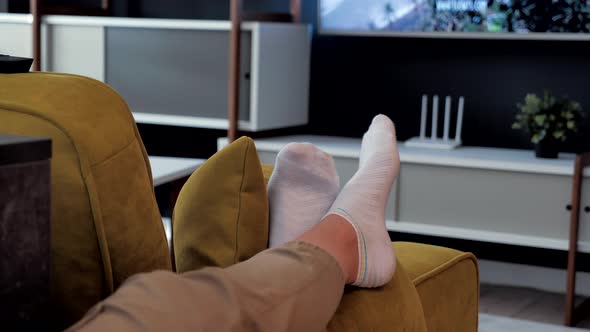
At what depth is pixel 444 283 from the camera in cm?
146

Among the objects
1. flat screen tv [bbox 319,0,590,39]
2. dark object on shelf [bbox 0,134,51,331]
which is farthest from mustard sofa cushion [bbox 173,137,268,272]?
flat screen tv [bbox 319,0,590,39]

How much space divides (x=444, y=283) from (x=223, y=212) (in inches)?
18.8

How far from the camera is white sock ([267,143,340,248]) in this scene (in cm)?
122

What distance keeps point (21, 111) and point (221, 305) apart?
30cm

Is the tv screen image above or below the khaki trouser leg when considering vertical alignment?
above

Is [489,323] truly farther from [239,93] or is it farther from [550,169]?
[239,93]

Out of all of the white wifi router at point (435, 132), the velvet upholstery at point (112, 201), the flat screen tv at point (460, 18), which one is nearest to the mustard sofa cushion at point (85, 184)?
the velvet upholstery at point (112, 201)

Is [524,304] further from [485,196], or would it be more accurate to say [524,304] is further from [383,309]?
[383,309]

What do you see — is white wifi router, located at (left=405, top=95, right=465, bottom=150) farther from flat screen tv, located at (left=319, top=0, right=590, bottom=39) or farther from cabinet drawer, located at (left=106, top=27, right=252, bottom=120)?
cabinet drawer, located at (left=106, top=27, right=252, bottom=120)

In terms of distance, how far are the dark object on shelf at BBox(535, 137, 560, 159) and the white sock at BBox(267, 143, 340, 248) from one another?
237 centimetres

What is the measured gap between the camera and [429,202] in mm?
3465

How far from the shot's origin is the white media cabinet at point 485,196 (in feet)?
10.8

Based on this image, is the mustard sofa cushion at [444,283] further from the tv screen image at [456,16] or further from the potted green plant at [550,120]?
the tv screen image at [456,16]

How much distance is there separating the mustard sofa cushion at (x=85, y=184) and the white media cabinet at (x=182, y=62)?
2740mm
